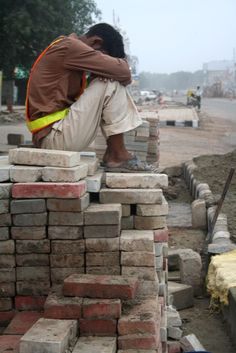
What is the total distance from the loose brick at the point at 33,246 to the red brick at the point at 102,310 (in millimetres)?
504

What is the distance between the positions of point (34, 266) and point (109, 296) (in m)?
0.55

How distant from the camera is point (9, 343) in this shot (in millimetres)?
3000

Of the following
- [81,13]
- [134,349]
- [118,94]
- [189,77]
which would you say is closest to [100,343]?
[134,349]

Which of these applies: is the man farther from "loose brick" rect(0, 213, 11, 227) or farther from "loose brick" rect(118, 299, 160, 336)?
"loose brick" rect(118, 299, 160, 336)

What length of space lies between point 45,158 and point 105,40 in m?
1.26

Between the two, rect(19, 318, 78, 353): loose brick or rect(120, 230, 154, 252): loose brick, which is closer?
rect(19, 318, 78, 353): loose brick

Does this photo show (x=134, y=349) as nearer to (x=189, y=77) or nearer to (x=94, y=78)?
(x=94, y=78)

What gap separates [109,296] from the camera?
301cm

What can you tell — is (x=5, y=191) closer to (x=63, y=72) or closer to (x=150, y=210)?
(x=150, y=210)

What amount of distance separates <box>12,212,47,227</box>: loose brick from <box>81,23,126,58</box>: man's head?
4.92 ft

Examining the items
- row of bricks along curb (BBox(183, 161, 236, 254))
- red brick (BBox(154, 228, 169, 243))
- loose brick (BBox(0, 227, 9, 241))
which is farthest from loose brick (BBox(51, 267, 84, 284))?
row of bricks along curb (BBox(183, 161, 236, 254))

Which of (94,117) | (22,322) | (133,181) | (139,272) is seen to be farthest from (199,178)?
(22,322)

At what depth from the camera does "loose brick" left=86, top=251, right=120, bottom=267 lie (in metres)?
3.30

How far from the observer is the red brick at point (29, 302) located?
3.35 m
